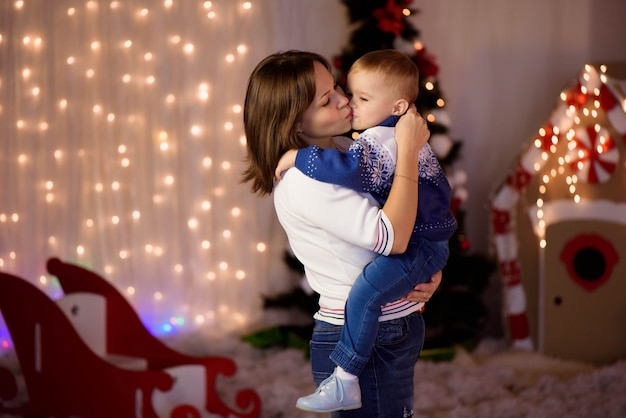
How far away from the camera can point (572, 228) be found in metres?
3.88

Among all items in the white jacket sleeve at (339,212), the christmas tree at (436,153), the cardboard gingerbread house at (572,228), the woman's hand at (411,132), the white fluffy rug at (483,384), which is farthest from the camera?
the christmas tree at (436,153)

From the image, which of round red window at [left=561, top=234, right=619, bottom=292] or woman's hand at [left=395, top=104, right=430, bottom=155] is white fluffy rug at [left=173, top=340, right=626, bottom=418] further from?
woman's hand at [left=395, top=104, right=430, bottom=155]

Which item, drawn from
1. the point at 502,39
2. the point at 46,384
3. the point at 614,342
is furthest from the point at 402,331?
the point at 502,39

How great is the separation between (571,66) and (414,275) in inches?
128

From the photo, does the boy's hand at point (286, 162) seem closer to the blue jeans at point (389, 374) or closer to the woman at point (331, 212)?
the woman at point (331, 212)

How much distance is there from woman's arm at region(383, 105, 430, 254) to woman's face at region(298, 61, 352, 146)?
0.49 feet

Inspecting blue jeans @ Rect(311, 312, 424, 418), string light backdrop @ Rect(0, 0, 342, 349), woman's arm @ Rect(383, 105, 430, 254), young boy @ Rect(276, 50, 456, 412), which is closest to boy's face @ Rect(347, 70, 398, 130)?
young boy @ Rect(276, 50, 456, 412)

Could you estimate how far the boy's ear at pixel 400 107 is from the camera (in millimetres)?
1733

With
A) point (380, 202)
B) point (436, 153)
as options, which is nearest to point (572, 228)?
point (436, 153)

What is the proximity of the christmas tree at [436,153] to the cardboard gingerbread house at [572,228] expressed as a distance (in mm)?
185

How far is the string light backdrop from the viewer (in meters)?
4.06

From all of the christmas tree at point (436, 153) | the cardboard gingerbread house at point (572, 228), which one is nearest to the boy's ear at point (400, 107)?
the christmas tree at point (436, 153)

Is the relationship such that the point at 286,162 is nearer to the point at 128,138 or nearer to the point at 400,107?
the point at 400,107

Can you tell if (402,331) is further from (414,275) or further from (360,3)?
(360,3)
